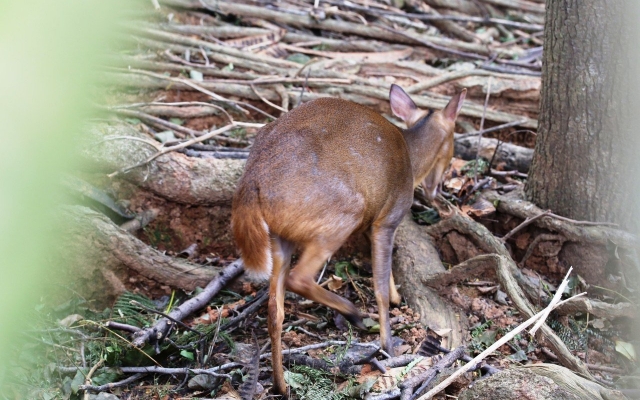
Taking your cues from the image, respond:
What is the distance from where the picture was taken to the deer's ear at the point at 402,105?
4953 mm

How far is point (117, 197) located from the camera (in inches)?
185

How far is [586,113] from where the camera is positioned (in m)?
4.14

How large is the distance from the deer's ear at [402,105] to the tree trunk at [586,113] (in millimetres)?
954

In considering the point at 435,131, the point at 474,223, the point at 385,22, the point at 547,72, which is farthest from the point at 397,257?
the point at 385,22

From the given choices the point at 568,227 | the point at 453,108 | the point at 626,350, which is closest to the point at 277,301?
the point at 626,350

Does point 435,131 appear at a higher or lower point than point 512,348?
higher

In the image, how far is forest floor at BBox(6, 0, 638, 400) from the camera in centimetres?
343

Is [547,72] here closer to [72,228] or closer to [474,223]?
[474,223]

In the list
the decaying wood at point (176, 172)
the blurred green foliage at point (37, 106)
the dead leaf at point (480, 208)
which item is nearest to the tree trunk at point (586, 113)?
the dead leaf at point (480, 208)

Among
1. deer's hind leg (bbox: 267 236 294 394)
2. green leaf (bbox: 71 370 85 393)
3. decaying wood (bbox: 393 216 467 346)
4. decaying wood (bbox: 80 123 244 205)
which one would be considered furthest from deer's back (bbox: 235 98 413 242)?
green leaf (bbox: 71 370 85 393)

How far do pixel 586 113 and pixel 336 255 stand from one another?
1846 mm

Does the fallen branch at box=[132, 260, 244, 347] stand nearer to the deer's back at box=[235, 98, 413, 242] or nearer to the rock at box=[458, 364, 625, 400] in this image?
the deer's back at box=[235, 98, 413, 242]

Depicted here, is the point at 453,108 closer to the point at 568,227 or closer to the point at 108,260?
the point at 568,227

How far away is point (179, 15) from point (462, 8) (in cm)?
330
